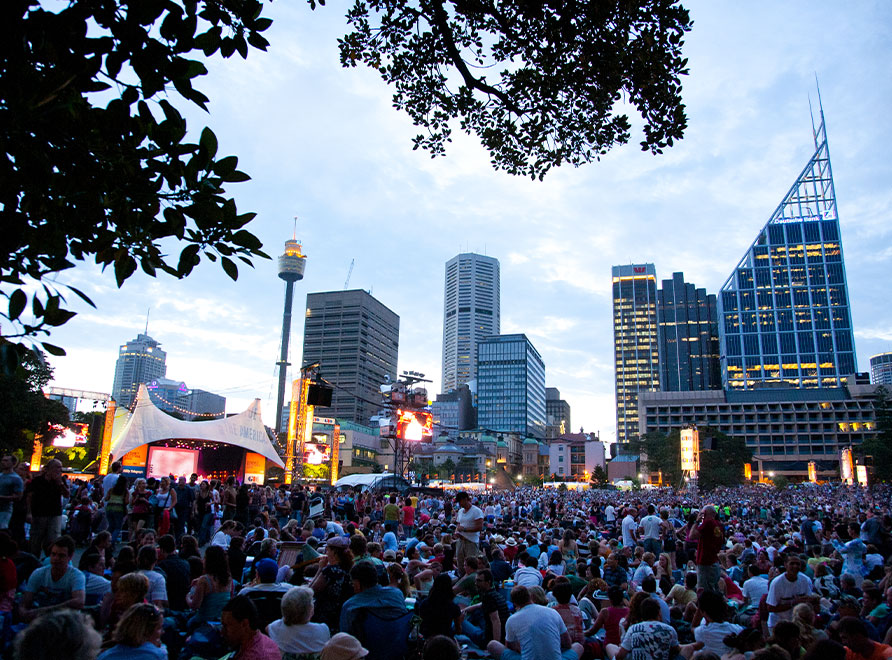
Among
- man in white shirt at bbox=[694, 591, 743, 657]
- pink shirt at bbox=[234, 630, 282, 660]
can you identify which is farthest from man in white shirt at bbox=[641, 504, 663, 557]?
pink shirt at bbox=[234, 630, 282, 660]

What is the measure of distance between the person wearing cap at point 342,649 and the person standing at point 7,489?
6.85m

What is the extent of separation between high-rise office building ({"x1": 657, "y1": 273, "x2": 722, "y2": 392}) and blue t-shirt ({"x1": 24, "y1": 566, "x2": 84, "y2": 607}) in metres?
201

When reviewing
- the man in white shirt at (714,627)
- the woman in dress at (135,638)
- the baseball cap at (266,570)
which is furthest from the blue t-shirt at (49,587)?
the man in white shirt at (714,627)

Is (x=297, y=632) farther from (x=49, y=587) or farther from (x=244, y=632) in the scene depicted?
(x=49, y=587)

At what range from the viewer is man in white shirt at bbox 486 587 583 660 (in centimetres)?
525

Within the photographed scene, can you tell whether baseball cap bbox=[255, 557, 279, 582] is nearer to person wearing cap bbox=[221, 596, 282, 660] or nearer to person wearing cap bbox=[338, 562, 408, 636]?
person wearing cap bbox=[338, 562, 408, 636]

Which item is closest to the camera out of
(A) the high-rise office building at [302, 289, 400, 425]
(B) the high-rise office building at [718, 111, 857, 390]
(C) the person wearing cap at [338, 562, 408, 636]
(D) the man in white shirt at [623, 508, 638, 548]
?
(C) the person wearing cap at [338, 562, 408, 636]

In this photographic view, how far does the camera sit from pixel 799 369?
136875mm

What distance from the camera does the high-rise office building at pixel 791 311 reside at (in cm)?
13638

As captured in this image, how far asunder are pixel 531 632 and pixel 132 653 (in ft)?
10.7

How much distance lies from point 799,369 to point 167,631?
514ft

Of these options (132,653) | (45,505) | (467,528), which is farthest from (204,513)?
(132,653)

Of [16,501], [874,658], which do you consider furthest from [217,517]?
[874,658]

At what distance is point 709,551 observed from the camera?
8.66m
